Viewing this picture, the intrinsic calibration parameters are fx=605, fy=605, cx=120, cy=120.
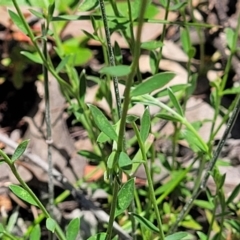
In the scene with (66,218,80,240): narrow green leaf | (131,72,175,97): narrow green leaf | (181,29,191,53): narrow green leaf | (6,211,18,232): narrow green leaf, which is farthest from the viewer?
(6,211,18,232): narrow green leaf

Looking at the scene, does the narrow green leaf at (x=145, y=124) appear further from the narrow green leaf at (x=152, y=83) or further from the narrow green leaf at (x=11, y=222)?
the narrow green leaf at (x=11, y=222)

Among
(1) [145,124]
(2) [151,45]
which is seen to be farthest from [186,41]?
(1) [145,124]

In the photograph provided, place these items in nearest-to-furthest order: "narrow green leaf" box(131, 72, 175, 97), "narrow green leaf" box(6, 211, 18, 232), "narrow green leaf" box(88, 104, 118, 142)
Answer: "narrow green leaf" box(131, 72, 175, 97)
"narrow green leaf" box(88, 104, 118, 142)
"narrow green leaf" box(6, 211, 18, 232)

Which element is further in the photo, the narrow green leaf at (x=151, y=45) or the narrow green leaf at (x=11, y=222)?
the narrow green leaf at (x=11, y=222)

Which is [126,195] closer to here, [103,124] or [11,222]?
[103,124]

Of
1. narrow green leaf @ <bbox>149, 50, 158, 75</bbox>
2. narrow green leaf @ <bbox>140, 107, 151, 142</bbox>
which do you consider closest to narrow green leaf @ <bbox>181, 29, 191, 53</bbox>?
narrow green leaf @ <bbox>149, 50, 158, 75</bbox>

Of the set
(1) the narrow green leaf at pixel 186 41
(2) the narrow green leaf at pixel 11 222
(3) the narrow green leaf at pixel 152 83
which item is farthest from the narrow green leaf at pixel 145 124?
(2) the narrow green leaf at pixel 11 222

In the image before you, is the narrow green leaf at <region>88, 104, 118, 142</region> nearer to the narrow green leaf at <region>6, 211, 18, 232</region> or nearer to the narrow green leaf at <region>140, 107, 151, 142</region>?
the narrow green leaf at <region>140, 107, 151, 142</region>

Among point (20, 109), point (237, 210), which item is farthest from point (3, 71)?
point (237, 210)
